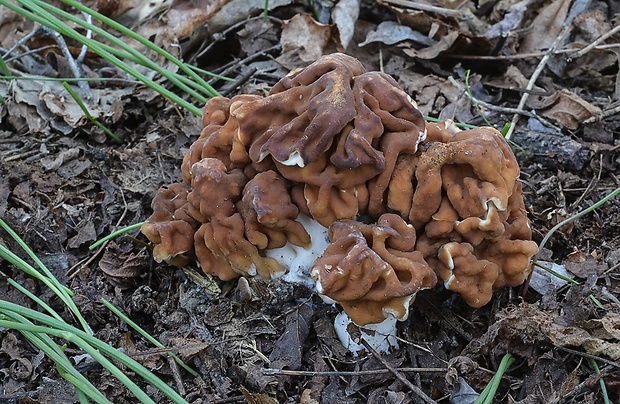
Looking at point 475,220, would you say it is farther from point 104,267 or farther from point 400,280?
point 104,267

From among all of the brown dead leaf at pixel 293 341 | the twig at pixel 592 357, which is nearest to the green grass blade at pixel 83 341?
the brown dead leaf at pixel 293 341

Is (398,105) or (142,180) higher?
(398,105)

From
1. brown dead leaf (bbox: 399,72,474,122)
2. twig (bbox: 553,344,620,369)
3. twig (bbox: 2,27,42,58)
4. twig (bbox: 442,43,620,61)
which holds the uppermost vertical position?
twig (bbox: 2,27,42,58)

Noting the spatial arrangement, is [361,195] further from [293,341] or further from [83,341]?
[83,341]

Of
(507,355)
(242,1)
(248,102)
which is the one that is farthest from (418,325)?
(242,1)

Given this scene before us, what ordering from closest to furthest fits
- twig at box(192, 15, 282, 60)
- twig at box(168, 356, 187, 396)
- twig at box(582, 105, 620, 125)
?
twig at box(168, 356, 187, 396)
twig at box(582, 105, 620, 125)
twig at box(192, 15, 282, 60)

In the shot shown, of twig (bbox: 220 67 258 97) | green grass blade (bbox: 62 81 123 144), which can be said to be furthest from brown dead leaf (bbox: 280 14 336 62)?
green grass blade (bbox: 62 81 123 144)

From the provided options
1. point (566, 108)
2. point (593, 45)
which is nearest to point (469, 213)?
point (566, 108)

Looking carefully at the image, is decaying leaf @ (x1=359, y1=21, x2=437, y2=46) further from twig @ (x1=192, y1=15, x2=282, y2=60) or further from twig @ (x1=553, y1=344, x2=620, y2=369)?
twig @ (x1=553, y1=344, x2=620, y2=369)

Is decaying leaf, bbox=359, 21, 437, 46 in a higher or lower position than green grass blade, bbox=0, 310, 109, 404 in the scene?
lower
